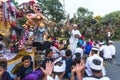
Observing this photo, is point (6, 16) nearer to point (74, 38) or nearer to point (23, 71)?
point (23, 71)

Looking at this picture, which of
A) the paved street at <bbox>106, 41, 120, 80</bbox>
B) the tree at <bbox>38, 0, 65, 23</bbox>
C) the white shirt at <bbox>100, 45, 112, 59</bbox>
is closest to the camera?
the paved street at <bbox>106, 41, 120, 80</bbox>

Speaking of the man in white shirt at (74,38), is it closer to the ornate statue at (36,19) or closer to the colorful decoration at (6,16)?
the ornate statue at (36,19)

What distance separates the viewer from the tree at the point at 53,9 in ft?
135

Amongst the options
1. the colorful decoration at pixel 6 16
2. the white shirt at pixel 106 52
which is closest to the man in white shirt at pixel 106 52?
the white shirt at pixel 106 52

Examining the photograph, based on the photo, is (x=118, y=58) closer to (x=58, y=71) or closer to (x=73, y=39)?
(x=73, y=39)

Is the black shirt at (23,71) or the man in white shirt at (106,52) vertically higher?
the black shirt at (23,71)

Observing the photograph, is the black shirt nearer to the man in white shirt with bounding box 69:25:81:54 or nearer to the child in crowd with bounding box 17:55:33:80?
the child in crowd with bounding box 17:55:33:80

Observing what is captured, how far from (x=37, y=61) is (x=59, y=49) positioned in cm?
142

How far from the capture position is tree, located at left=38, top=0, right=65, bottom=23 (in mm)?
41047

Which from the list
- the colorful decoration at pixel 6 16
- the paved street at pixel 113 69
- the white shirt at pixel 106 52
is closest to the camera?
the colorful decoration at pixel 6 16

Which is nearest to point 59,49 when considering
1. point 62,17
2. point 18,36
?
point 18,36

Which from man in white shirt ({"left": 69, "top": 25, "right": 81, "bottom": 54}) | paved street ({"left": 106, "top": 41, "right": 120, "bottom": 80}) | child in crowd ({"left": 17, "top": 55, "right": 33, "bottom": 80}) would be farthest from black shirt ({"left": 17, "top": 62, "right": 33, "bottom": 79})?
man in white shirt ({"left": 69, "top": 25, "right": 81, "bottom": 54})

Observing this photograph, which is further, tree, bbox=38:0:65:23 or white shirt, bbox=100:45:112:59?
tree, bbox=38:0:65:23

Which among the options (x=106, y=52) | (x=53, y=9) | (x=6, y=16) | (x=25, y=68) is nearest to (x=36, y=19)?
(x=6, y=16)
